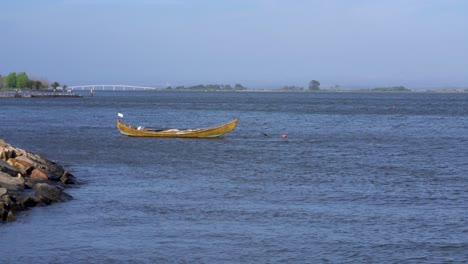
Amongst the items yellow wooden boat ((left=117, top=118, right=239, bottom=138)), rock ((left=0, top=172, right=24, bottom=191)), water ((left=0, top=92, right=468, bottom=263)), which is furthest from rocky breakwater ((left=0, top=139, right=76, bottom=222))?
yellow wooden boat ((left=117, top=118, right=239, bottom=138))

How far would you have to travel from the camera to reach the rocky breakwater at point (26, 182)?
22.8m

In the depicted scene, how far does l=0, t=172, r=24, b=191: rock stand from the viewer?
2517cm

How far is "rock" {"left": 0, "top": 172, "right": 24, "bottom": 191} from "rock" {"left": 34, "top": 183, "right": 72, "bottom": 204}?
0.67 metres

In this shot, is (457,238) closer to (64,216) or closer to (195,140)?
(64,216)

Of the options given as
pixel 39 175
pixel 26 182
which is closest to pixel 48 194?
pixel 26 182

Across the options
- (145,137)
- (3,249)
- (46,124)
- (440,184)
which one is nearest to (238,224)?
(3,249)

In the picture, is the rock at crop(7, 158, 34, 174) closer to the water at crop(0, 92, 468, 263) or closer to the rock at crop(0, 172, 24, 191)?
the water at crop(0, 92, 468, 263)

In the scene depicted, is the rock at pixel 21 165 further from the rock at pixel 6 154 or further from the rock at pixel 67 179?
the rock at pixel 67 179

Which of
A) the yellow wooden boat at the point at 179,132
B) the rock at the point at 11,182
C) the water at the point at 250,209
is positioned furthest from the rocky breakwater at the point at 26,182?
the yellow wooden boat at the point at 179,132

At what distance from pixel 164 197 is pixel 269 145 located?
24.1 metres

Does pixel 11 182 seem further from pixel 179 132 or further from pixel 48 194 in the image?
pixel 179 132

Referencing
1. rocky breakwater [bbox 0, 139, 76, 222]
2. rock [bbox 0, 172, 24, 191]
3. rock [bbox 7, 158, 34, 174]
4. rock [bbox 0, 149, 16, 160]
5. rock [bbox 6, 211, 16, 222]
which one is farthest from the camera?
rock [bbox 0, 149, 16, 160]

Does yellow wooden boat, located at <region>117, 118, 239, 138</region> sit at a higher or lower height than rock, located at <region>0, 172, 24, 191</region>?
lower

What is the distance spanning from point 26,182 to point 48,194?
2.87m
